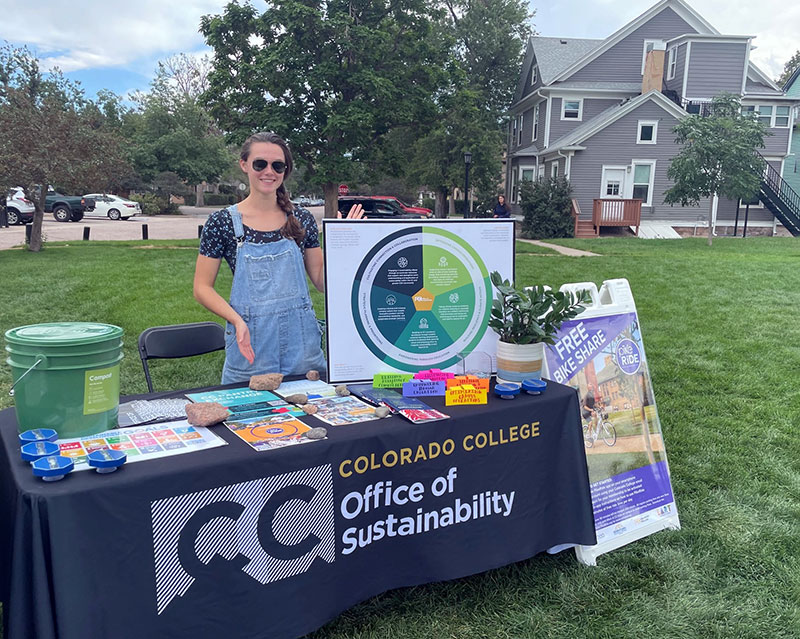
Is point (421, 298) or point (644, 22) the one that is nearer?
point (421, 298)

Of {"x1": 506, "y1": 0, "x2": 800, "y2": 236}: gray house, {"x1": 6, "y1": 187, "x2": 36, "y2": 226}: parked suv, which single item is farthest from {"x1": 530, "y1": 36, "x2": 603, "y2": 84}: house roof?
{"x1": 6, "y1": 187, "x2": 36, "y2": 226}: parked suv

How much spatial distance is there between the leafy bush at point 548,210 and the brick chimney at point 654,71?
233 inches

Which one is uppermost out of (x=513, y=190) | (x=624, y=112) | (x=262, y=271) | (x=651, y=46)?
(x=651, y=46)

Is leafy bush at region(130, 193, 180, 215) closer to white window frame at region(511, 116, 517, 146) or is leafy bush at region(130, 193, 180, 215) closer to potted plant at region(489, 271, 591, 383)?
white window frame at region(511, 116, 517, 146)

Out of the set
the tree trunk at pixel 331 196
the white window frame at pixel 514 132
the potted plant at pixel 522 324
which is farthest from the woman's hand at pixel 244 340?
the white window frame at pixel 514 132

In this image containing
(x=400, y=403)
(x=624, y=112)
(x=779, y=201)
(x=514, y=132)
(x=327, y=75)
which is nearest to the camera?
(x=400, y=403)

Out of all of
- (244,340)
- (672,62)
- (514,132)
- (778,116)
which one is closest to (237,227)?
(244,340)

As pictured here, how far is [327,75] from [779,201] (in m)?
17.9

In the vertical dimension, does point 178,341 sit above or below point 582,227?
below

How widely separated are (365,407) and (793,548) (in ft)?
7.83

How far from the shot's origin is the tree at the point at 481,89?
29.5 meters

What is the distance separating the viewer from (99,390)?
1.97m

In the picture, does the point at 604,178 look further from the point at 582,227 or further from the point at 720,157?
the point at 720,157

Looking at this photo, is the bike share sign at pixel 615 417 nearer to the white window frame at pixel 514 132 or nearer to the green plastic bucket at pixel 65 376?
the green plastic bucket at pixel 65 376
